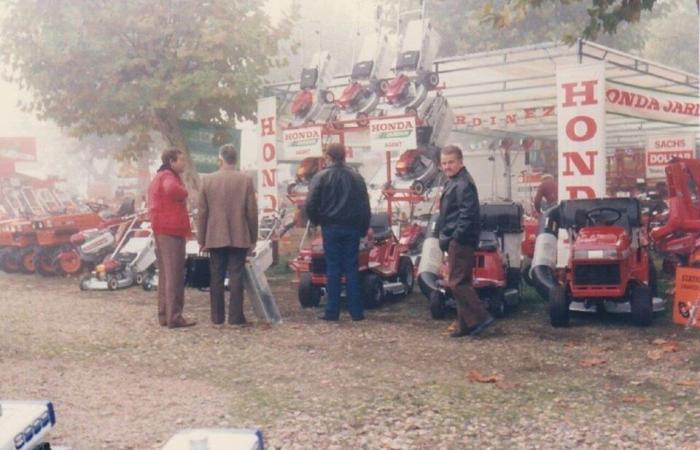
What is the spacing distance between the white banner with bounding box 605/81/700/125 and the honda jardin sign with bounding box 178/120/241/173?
703 centimetres

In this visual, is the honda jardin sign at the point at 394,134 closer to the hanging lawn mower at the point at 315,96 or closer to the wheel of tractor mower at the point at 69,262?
the hanging lawn mower at the point at 315,96

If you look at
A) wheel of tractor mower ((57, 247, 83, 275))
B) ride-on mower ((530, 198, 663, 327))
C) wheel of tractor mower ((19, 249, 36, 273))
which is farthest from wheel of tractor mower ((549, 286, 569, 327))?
wheel of tractor mower ((19, 249, 36, 273))

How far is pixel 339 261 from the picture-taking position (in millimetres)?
8648

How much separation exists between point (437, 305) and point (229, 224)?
2.45m

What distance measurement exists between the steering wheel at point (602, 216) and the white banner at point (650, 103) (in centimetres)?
428

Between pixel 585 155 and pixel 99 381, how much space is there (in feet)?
20.9

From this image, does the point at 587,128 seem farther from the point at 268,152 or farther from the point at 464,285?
the point at 268,152

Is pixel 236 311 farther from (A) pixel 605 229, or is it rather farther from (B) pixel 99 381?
(A) pixel 605 229

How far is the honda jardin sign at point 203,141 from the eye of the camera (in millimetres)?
15438

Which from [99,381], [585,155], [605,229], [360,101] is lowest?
[99,381]

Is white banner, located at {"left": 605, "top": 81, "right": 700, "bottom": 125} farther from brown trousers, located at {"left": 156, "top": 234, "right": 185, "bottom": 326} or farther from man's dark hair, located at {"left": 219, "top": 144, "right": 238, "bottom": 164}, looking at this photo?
brown trousers, located at {"left": 156, "top": 234, "right": 185, "bottom": 326}

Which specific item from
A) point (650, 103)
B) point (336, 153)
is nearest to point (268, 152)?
point (336, 153)

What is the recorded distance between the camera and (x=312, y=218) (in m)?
8.70

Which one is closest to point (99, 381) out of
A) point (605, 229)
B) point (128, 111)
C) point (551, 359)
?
point (551, 359)
